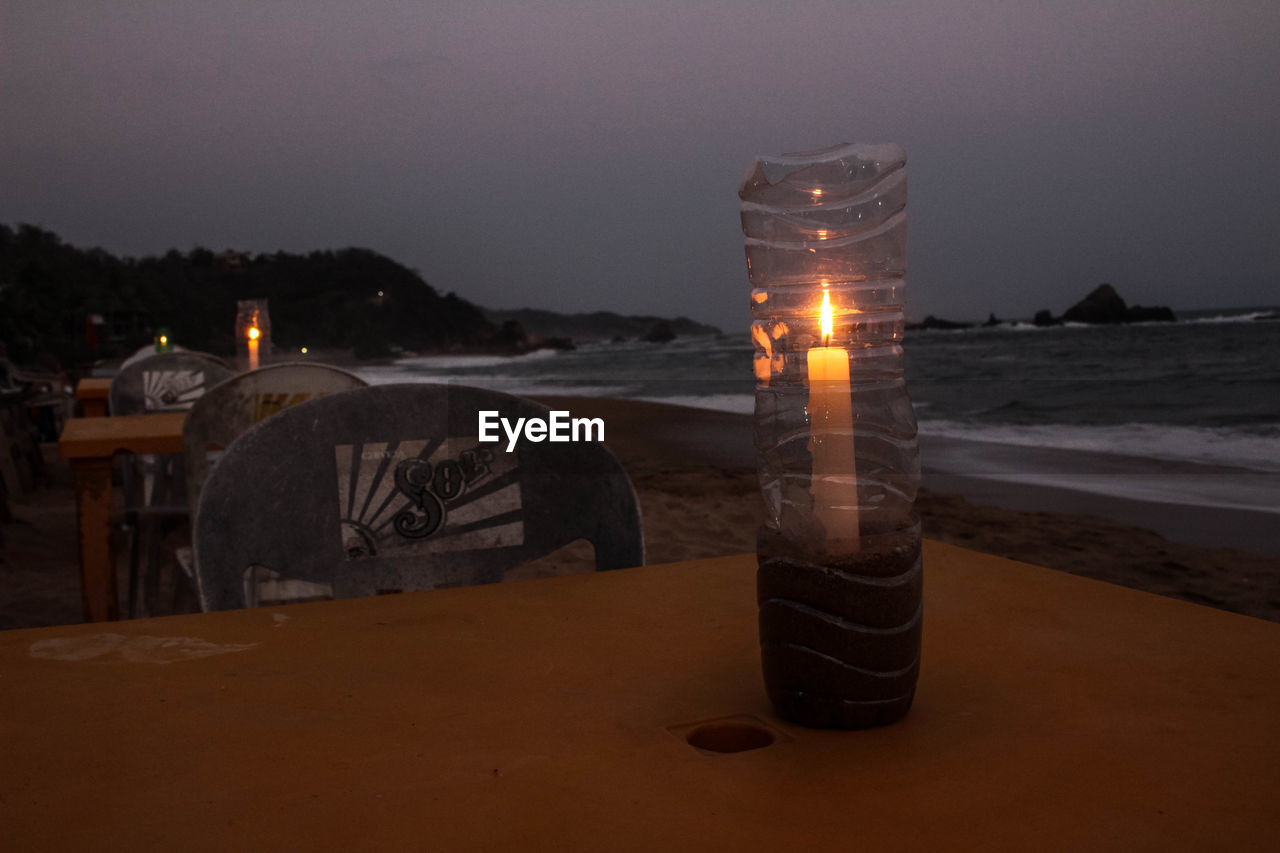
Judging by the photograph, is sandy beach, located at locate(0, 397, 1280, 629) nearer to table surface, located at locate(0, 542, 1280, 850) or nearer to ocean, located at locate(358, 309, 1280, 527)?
ocean, located at locate(358, 309, 1280, 527)

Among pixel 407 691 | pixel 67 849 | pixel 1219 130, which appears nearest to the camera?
pixel 67 849

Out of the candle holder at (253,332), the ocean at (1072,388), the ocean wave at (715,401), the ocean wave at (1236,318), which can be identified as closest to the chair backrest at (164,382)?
the candle holder at (253,332)

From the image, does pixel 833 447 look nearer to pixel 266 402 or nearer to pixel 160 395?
pixel 266 402

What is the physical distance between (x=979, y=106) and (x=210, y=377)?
760 cm

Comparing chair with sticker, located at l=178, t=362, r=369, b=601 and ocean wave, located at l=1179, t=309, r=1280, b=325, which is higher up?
ocean wave, located at l=1179, t=309, r=1280, b=325

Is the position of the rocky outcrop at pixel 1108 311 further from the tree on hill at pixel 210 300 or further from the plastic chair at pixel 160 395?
the plastic chair at pixel 160 395

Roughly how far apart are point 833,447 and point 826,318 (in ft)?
0.37

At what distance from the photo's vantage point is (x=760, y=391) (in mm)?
725

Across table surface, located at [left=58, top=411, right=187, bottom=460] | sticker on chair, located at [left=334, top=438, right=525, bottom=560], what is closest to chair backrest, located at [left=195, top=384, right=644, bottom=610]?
sticker on chair, located at [left=334, top=438, right=525, bottom=560]

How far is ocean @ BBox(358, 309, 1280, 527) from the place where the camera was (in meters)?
7.12

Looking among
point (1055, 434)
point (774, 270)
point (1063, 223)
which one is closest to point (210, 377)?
point (774, 270)

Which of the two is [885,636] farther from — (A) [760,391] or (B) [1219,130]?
(B) [1219,130]
